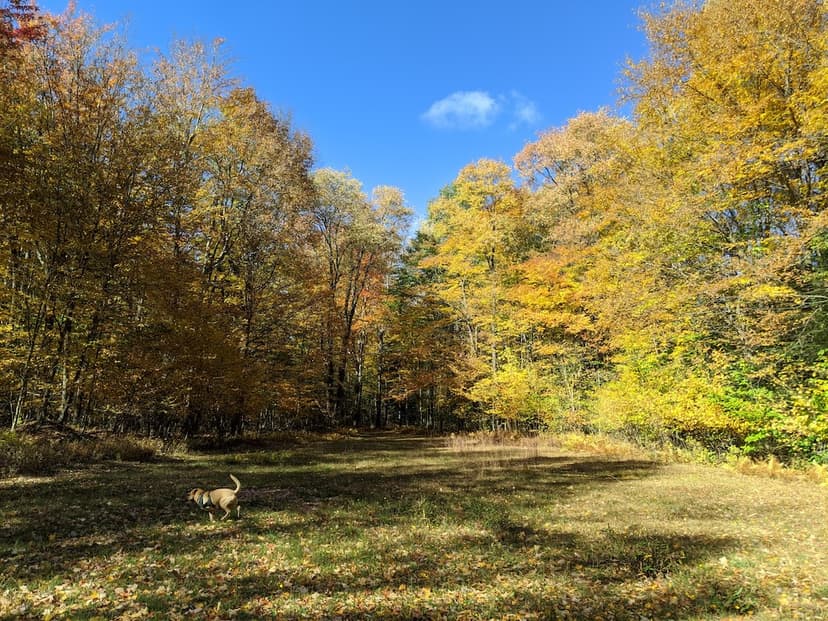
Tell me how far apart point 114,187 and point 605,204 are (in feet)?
69.3

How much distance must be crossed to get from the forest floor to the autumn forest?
4.63 meters

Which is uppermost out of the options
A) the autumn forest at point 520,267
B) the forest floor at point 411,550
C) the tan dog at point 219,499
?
the autumn forest at point 520,267

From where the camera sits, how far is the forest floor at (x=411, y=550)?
15.7ft

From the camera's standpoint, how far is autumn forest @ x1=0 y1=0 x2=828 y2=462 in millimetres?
13195

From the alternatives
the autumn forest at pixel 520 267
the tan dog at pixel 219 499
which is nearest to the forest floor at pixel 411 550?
the tan dog at pixel 219 499

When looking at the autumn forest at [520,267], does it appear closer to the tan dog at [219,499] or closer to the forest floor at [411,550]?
the forest floor at [411,550]

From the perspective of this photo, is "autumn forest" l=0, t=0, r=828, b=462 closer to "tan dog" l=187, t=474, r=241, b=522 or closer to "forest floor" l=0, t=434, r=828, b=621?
"forest floor" l=0, t=434, r=828, b=621

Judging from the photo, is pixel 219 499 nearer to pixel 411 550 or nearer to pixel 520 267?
pixel 411 550

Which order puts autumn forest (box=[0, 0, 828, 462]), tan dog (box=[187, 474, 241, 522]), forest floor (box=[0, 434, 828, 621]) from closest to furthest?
forest floor (box=[0, 434, 828, 621]) < tan dog (box=[187, 474, 241, 522]) < autumn forest (box=[0, 0, 828, 462])

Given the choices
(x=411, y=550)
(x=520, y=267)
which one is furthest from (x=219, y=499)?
(x=520, y=267)

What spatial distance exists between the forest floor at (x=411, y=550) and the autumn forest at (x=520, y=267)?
4625 mm

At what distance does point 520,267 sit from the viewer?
26719mm

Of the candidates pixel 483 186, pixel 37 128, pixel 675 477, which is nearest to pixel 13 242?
pixel 37 128

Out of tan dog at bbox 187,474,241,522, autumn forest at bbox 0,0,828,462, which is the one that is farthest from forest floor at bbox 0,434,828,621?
autumn forest at bbox 0,0,828,462
